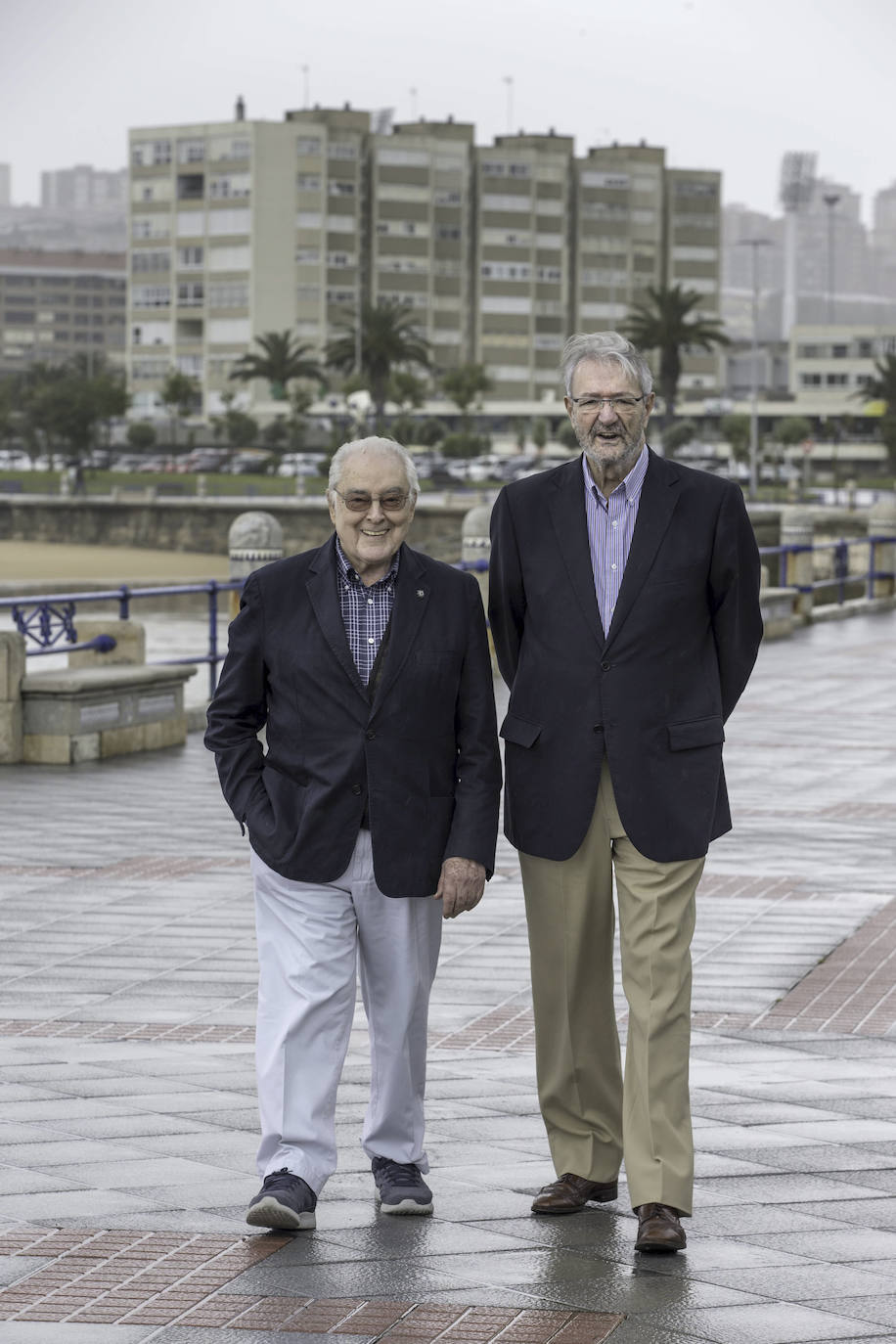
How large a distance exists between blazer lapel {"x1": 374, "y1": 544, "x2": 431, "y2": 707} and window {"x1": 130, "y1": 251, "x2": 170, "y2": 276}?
139 m

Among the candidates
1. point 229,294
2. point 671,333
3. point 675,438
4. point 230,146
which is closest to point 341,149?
point 230,146

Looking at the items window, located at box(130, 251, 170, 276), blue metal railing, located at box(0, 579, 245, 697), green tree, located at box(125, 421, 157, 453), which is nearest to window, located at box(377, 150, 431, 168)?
window, located at box(130, 251, 170, 276)

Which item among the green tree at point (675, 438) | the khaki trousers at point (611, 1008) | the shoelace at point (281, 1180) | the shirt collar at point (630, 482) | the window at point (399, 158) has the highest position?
the window at point (399, 158)

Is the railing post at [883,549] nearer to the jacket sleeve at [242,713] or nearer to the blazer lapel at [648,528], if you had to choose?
the blazer lapel at [648,528]

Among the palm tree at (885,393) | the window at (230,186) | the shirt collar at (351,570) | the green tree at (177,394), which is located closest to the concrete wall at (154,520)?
the palm tree at (885,393)

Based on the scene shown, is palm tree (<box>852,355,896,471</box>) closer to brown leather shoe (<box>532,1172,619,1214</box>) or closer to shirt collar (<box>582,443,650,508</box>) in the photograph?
shirt collar (<box>582,443,650,508</box>)

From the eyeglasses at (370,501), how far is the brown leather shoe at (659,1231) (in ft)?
4.83

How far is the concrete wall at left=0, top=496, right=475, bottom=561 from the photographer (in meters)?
70.1

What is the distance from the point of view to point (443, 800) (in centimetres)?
456

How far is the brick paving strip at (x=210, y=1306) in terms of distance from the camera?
12.5ft

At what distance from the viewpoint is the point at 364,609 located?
4559mm

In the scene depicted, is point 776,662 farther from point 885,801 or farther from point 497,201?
point 497,201

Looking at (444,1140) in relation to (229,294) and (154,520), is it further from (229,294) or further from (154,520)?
(229,294)

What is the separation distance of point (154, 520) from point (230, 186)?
227ft
